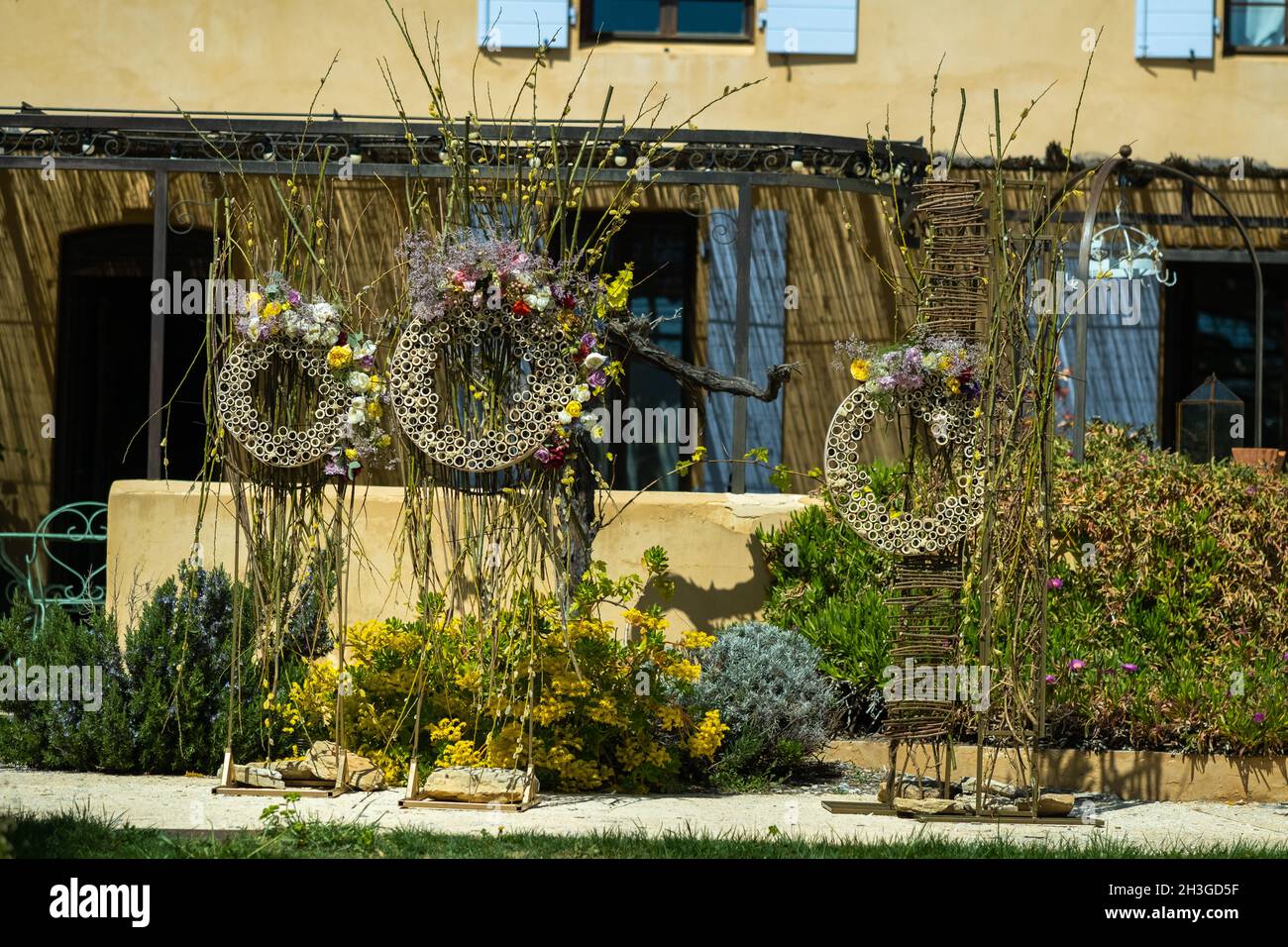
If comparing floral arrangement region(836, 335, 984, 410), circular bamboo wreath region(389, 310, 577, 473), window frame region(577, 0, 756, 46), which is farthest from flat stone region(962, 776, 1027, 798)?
window frame region(577, 0, 756, 46)

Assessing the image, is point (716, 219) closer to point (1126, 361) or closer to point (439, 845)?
point (1126, 361)

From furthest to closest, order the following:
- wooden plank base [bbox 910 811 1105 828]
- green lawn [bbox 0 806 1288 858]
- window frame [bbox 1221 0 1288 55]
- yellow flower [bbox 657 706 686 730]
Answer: window frame [bbox 1221 0 1288 55], yellow flower [bbox 657 706 686 730], wooden plank base [bbox 910 811 1105 828], green lawn [bbox 0 806 1288 858]

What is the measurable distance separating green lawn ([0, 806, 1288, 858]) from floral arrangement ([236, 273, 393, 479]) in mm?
1603

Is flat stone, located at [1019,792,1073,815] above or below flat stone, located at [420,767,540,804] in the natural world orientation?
below

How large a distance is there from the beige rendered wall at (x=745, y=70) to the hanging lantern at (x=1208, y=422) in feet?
8.18

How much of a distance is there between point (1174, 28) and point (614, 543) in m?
5.68

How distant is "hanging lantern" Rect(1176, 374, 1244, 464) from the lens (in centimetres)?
910

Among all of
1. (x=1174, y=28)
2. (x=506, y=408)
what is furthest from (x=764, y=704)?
(x=1174, y=28)

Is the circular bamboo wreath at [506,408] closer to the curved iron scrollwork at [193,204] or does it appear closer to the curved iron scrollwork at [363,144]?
the curved iron scrollwork at [363,144]

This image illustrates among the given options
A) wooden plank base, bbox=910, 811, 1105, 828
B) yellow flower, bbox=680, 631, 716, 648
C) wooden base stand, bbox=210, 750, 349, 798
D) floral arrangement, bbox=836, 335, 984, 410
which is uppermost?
floral arrangement, bbox=836, 335, 984, 410

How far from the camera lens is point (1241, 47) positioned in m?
11.2

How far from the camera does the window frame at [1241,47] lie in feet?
36.5

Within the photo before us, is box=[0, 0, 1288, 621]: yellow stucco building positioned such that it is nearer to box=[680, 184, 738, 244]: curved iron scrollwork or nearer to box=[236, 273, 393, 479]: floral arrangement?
box=[680, 184, 738, 244]: curved iron scrollwork
